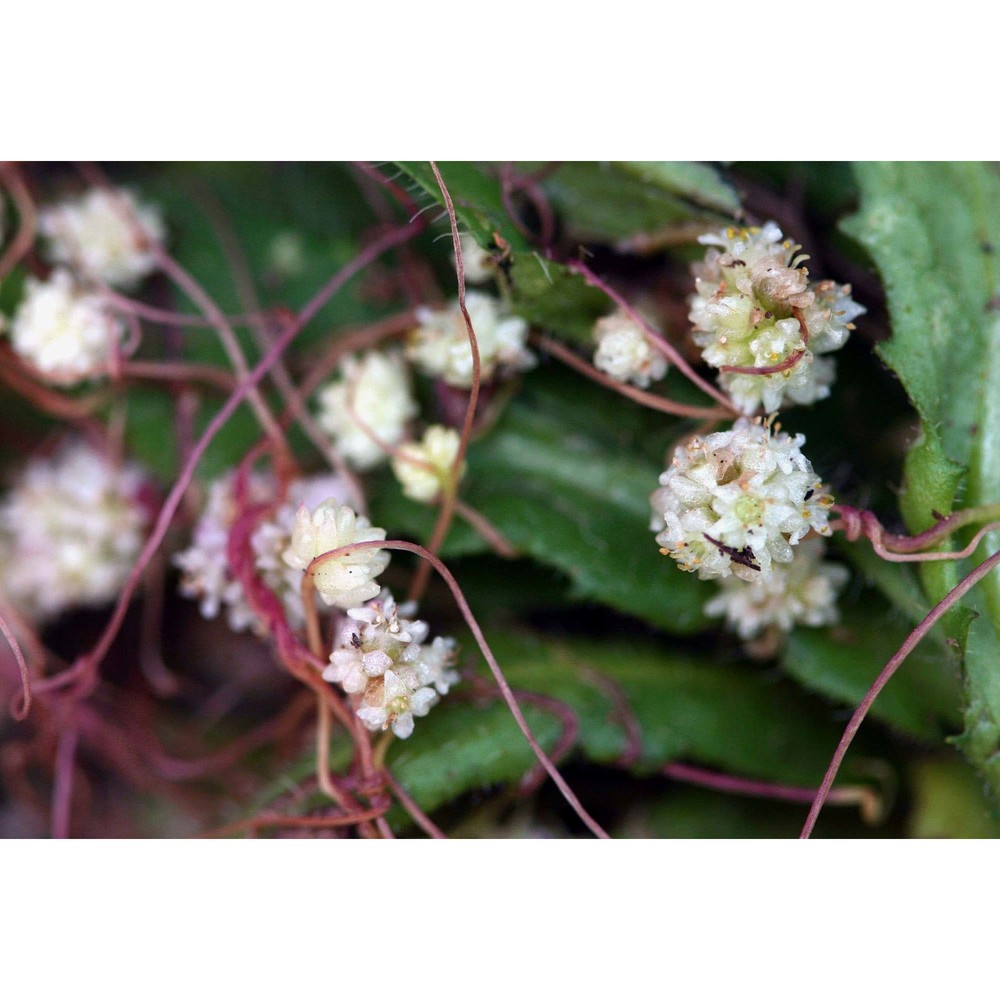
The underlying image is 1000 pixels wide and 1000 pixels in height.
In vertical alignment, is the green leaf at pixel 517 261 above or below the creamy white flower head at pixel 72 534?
above

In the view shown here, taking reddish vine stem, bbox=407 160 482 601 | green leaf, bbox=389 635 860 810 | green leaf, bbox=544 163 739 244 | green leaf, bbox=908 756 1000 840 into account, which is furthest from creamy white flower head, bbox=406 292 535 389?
green leaf, bbox=908 756 1000 840

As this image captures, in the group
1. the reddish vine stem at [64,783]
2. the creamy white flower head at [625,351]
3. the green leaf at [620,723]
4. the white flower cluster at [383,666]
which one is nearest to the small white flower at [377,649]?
the white flower cluster at [383,666]

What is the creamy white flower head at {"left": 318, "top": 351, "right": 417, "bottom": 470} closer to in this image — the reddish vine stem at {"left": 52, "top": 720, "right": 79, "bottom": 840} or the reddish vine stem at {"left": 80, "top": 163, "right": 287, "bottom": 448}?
the reddish vine stem at {"left": 80, "top": 163, "right": 287, "bottom": 448}

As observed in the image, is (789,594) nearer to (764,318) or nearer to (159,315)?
(764,318)

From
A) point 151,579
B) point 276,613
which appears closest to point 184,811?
point 151,579

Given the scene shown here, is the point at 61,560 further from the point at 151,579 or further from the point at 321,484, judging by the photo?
the point at 321,484

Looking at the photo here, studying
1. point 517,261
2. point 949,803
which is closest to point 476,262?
point 517,261

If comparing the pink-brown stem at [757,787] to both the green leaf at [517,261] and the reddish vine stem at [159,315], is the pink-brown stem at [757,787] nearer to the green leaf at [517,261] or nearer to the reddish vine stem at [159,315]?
the green leaf at [517,261]
